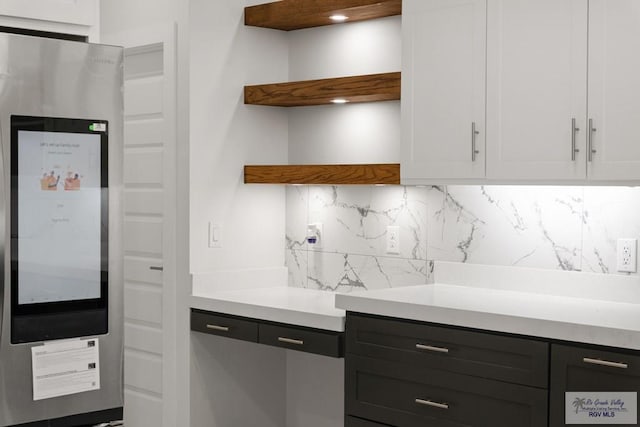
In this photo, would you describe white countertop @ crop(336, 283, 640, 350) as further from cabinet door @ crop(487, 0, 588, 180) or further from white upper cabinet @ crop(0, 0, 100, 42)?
white upper cabinet @ crop(0, 0, 100, 42)

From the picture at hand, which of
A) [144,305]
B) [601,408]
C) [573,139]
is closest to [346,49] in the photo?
[573,139]

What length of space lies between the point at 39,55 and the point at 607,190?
2132 mm

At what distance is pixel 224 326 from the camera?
13.2 feet

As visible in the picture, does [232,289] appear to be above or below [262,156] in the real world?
below

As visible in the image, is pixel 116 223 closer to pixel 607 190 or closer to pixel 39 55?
pixel 39 55

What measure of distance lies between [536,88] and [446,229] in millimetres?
923

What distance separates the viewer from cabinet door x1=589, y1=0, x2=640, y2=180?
294 cm

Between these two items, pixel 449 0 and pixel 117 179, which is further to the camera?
pixel 449 0

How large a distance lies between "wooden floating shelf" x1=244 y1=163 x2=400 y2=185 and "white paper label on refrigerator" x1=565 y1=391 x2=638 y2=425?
1.29 m

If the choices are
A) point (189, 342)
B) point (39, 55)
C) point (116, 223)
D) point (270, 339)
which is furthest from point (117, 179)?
point (189, 342)

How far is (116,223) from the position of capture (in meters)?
2.58

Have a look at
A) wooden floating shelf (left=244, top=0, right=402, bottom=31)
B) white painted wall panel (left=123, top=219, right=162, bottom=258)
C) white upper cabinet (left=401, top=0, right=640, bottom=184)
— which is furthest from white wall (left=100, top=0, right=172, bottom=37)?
white upper cabinet (left=401, top=0, right=640, bottom=184)

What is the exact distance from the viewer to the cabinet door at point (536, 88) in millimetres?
3080

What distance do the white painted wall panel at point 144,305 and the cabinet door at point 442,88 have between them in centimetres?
157
